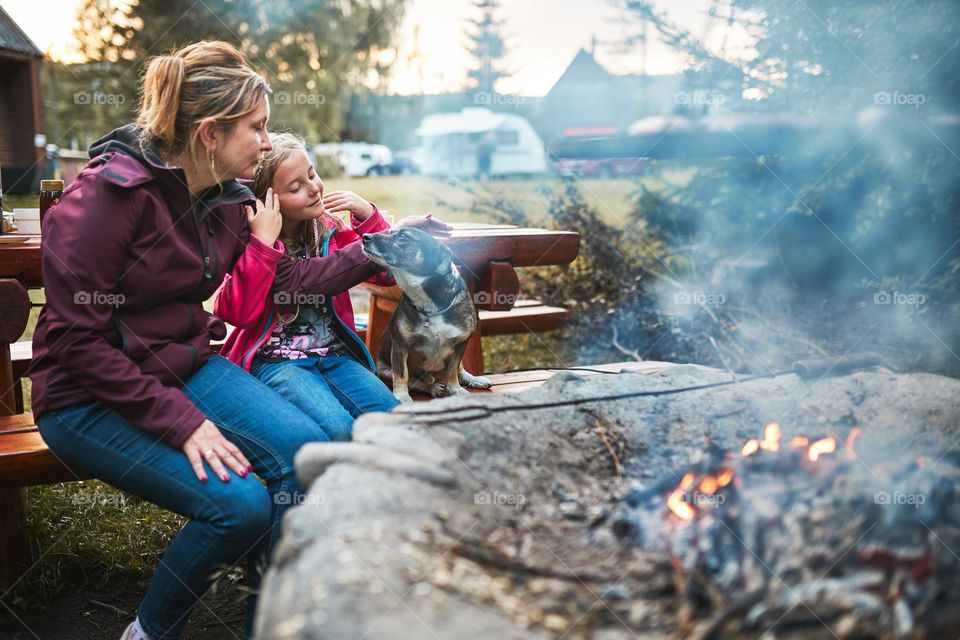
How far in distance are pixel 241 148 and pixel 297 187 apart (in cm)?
50

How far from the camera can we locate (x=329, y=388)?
321 centimetres

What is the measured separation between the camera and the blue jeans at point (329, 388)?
9.70 ft

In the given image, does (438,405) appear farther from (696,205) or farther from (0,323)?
(696,205)

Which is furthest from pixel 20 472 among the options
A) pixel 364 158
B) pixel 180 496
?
pixel 364 158

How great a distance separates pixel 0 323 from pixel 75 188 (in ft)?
3.11

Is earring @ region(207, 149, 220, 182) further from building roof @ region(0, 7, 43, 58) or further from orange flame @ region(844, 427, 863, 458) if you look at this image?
building roof @ region(0, 7, 43, 58)

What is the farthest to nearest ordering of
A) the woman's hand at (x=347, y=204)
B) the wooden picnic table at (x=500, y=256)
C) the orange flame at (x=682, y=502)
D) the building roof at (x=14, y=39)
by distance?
1. the building roof at (x=14, y=39)
2. the wooden picnic table at (x=500, y=256)
3. the woman's hand at (x=347, y=204)
4. the orange flame at (x=682, y=502)

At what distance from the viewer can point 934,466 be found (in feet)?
7.36

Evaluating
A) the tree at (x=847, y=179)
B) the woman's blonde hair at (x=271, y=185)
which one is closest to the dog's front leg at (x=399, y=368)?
the woman's blonde hair at (x=271, y=185)

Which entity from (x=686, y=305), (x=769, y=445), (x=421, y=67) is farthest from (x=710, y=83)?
(x=421, y=67)

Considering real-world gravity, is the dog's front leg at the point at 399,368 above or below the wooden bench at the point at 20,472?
above

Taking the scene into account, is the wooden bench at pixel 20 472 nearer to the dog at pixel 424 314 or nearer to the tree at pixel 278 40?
the dog at pixel 424 314

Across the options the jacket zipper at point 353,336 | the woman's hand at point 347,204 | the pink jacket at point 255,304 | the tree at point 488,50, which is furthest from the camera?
the tree at point 488,50

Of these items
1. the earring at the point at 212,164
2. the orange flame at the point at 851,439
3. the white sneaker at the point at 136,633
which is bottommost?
the white sneaker at the point at 136,633
